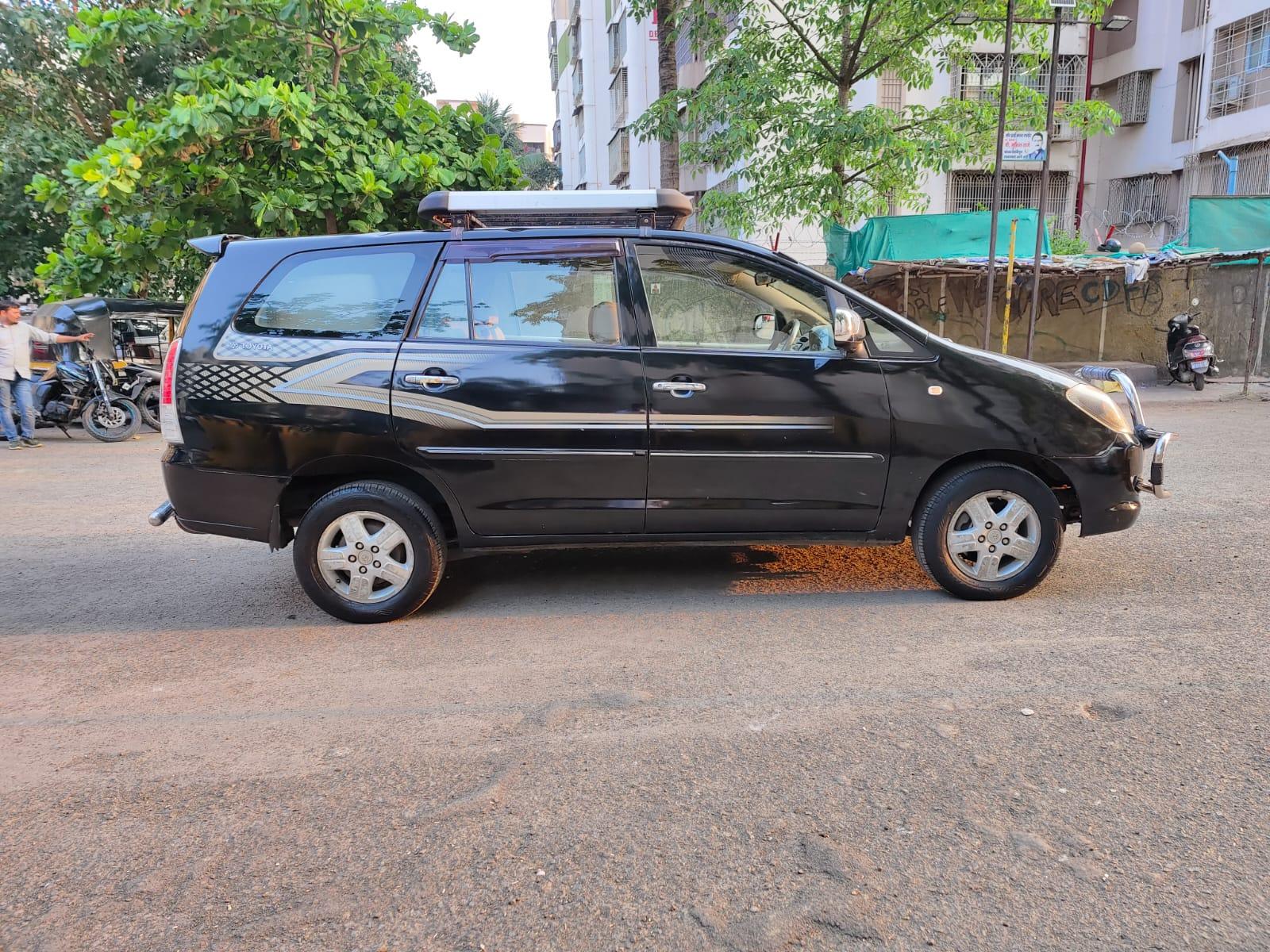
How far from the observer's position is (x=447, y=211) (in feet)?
14.8

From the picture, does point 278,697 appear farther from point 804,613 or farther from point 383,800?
point 804,613

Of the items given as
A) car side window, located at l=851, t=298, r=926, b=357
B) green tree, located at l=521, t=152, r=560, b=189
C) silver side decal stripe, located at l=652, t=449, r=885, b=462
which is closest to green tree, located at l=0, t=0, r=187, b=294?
silver side decal stripe, located at l=652, t=449, r=885, b=462

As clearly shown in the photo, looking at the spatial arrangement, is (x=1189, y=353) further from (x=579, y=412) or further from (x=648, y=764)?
(x=648, y=764)

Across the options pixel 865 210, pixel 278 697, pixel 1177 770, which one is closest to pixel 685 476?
pixel 278 697

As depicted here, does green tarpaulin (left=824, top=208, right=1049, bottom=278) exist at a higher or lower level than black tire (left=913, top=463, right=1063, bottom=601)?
higher

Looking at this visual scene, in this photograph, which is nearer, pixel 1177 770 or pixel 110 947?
pixel 110 947

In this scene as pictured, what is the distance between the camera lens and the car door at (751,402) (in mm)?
4387

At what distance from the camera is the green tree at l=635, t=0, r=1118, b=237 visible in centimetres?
1272

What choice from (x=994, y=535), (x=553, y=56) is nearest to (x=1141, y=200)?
(x=994, y=535)

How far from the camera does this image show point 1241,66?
22516 mm

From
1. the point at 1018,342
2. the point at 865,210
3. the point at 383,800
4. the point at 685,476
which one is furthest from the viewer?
the point at 1018,342

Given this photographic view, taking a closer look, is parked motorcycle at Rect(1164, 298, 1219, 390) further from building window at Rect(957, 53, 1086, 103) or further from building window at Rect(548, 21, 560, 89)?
building window at Rect(548, 21, 560, 89)

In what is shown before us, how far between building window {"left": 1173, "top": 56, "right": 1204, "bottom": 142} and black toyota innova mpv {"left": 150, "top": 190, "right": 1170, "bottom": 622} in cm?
2560

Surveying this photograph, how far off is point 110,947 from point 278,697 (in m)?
1.47
